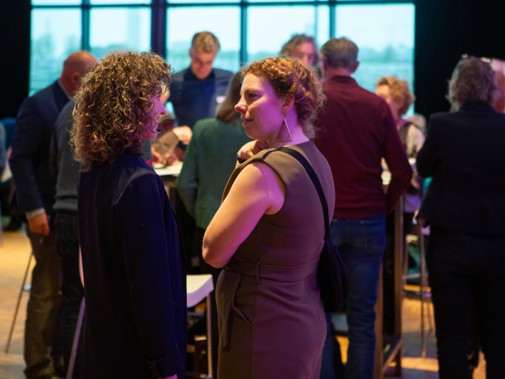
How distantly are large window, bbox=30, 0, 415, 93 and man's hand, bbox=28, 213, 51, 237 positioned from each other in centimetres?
760

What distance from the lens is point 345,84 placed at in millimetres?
3736

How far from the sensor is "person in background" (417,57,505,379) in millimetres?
3518

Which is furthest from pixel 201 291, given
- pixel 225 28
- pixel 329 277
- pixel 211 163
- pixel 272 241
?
pixel 225 28

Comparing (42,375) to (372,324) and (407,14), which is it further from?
(407,14)

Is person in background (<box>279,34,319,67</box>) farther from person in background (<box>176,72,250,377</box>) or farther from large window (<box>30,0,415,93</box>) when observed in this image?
large window (<box>30,0,415,93</box>)

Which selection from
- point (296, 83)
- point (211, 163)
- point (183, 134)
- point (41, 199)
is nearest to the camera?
point (296, 83)

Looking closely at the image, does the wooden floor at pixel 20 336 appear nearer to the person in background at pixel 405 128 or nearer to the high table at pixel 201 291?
the person in background at pixel 405 128

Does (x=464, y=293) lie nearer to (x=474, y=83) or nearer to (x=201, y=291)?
(x=474, y=83)

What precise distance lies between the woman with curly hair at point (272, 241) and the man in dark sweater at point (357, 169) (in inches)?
49.4

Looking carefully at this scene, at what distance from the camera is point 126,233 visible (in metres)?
2.06

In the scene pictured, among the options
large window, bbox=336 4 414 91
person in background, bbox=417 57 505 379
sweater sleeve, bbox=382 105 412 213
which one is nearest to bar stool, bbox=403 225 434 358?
sweater sleeve, bbox=382 105 412 213

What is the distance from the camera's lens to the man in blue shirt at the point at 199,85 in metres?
5.97

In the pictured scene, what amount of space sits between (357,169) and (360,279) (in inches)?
18.8

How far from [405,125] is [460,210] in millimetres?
2399
